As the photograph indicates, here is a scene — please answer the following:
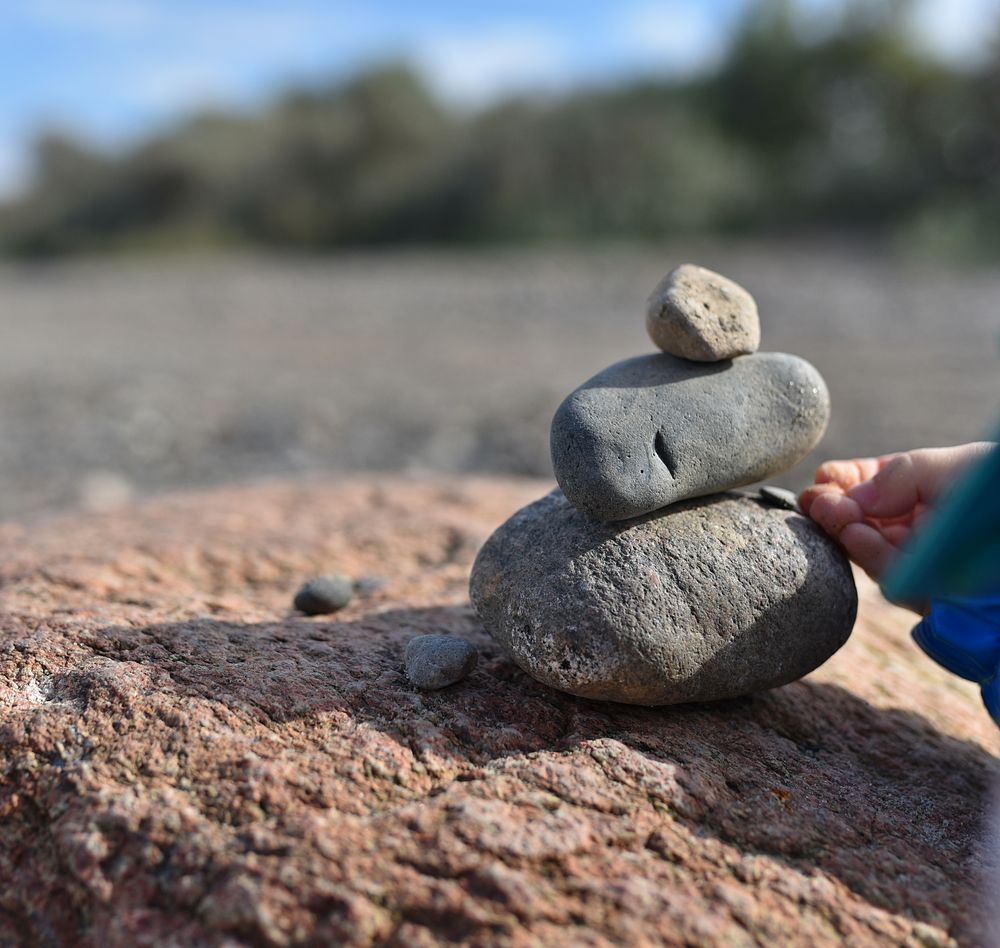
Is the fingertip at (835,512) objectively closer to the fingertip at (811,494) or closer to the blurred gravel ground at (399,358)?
the fingertip at (811,494)

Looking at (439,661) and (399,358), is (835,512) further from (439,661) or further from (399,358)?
(399,358)

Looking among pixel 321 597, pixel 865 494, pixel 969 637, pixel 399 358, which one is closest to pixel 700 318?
pixel 865 494

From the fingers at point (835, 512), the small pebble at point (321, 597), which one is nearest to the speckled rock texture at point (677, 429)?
the fingers at point (835, 512)

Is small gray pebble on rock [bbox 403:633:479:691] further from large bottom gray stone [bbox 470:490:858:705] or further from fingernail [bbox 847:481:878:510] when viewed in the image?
fingernail [bbox 847:481:878:510]

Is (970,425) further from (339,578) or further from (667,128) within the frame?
(667,128)

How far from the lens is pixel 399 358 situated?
10727mm

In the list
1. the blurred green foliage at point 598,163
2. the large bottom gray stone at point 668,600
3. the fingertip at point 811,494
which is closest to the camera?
the large bottom gray stone at point 668,600

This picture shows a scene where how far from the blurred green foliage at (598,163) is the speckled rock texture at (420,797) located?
15.7m

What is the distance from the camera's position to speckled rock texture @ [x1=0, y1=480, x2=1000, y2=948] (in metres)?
1.83

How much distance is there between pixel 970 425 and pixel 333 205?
72.9ft

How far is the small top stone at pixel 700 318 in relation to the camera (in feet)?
8.48

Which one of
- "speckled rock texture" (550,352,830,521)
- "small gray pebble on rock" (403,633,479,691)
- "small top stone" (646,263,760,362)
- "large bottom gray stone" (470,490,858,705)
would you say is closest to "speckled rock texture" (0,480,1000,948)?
"small gray pebble on rock" (403,633,479,691)

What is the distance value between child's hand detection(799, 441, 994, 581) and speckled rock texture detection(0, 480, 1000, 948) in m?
0.44

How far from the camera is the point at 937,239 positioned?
16906mm
